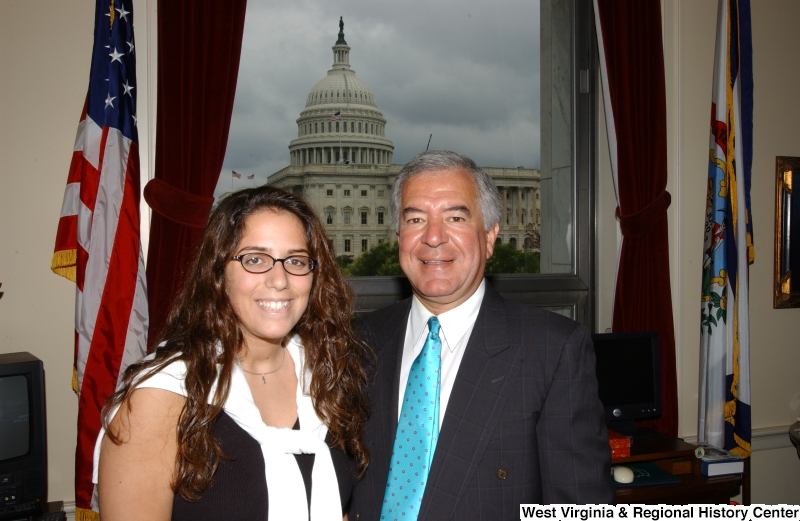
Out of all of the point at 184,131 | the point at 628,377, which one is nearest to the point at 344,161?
the point at 184,131

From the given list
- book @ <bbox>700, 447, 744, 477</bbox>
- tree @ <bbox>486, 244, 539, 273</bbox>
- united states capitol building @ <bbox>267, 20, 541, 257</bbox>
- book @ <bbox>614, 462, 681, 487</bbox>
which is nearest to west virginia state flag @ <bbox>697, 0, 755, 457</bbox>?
book @ <bbox>700, 447, 744, 477</bbox>

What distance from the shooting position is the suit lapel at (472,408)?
1447 millimetres

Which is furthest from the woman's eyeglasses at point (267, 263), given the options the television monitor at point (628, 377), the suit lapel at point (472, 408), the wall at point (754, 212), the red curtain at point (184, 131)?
the wall at point (754, 212)

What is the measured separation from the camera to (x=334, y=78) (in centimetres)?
330

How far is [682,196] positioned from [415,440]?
2.76 meters

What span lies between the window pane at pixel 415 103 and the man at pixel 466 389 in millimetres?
1528

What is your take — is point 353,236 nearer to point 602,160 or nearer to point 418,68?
point 418,68

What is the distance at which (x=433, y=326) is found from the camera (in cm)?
167

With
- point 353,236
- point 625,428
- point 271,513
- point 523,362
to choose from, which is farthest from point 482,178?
point 625,428

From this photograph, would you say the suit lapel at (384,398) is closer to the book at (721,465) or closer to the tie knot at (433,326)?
the tie knot at (433,326)

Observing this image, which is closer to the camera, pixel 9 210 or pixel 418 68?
pixel 9 210

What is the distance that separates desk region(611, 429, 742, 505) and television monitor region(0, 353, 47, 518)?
2.45m

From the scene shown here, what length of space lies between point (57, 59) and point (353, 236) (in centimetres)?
170

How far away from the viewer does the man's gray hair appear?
1.71 m
